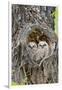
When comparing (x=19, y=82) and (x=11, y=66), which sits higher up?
(x=11, y=66)

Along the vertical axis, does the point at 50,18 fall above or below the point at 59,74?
above

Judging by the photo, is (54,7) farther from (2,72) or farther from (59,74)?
(2,72)

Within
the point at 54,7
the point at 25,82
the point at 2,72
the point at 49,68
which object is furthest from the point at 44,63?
the point at 54,7

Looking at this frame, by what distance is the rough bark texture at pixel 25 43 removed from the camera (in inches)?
66.0

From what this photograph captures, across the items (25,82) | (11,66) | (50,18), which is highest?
(50,18)

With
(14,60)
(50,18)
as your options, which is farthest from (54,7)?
(14,60)

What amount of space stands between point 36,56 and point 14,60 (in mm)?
167

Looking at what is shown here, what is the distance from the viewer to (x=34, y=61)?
1.70 metres

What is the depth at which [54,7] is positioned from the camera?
173 cm

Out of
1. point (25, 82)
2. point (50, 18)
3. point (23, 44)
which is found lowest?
point (25, 82)

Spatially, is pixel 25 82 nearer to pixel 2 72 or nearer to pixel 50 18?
pixel 2 72

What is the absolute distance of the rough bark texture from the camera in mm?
1677

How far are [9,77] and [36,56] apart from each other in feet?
0.82

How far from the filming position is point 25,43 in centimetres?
169
